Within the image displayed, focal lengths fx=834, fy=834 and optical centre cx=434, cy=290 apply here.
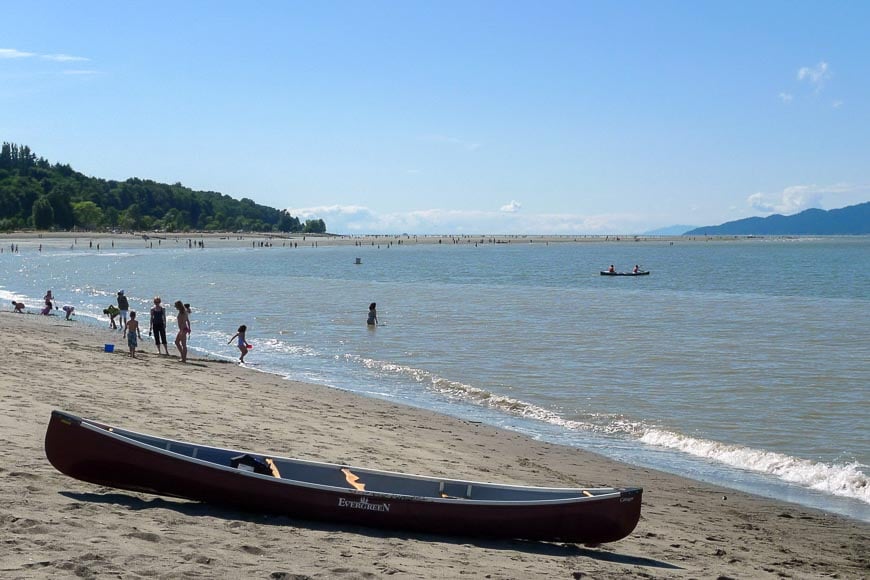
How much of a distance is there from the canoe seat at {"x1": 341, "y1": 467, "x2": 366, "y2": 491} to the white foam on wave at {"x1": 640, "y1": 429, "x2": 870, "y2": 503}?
7767 millimetres

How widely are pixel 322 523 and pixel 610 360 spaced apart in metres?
18.3

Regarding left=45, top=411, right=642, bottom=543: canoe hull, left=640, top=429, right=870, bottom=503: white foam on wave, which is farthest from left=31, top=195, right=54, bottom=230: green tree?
left=45, top=411, right=642, bottom=543: canoe hull

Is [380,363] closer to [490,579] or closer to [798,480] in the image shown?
[798,480]

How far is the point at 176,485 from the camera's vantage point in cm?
893

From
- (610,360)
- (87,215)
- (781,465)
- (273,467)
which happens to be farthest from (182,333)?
(87,215)

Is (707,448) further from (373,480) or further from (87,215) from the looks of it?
(87,215)

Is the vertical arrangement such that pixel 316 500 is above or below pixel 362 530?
above

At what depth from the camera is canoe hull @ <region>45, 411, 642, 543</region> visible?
28.3 ft

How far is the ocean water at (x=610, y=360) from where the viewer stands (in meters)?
15.3

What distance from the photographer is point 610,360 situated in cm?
2584

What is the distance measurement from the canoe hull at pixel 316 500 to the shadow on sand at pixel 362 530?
0.24ft

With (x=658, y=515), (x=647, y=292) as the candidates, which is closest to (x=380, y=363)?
(x=658, y=515)

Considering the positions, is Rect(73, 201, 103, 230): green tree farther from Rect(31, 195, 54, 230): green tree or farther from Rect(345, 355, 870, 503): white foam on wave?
Rect(345, 355, 870, 503): white foam on wave

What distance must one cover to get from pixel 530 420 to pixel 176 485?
9.92m
